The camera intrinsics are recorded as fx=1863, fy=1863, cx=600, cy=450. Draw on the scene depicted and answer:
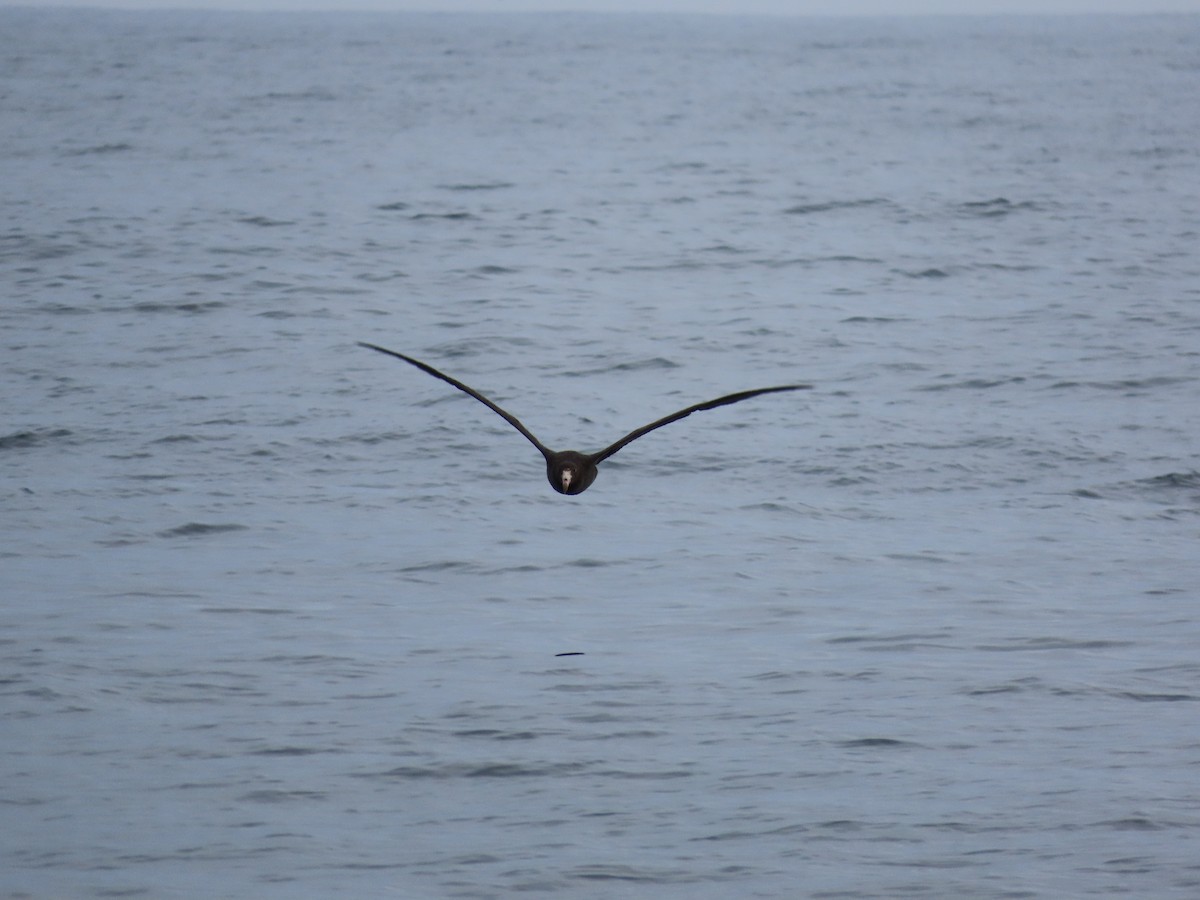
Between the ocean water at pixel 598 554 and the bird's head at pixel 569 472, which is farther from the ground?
the bird's head at pixel 569 472

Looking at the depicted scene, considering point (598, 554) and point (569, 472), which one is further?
point (598, 554)

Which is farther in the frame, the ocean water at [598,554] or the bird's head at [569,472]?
the ocean water at [598,554]

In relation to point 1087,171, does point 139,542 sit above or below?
below

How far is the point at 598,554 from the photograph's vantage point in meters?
16.5

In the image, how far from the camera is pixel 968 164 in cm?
5188

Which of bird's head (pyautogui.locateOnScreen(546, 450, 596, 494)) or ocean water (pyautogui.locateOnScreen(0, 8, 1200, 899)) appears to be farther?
ocean water (pyautogui.locateOnScreen(0, 8, 1200, 899))

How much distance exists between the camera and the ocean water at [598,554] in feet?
36.0

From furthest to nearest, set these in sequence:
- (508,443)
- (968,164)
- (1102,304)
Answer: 1. (968,164)
2. (1102,304)
3. (508,443)

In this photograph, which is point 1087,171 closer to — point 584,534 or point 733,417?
point 733,417

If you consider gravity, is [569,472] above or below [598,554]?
above

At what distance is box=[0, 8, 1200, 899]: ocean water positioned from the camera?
11.0 meters

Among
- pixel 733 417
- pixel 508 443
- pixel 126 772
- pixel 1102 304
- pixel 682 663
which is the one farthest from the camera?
pixel 1102 304

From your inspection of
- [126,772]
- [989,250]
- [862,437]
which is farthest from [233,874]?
[989,250]

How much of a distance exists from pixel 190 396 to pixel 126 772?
11861 mm
